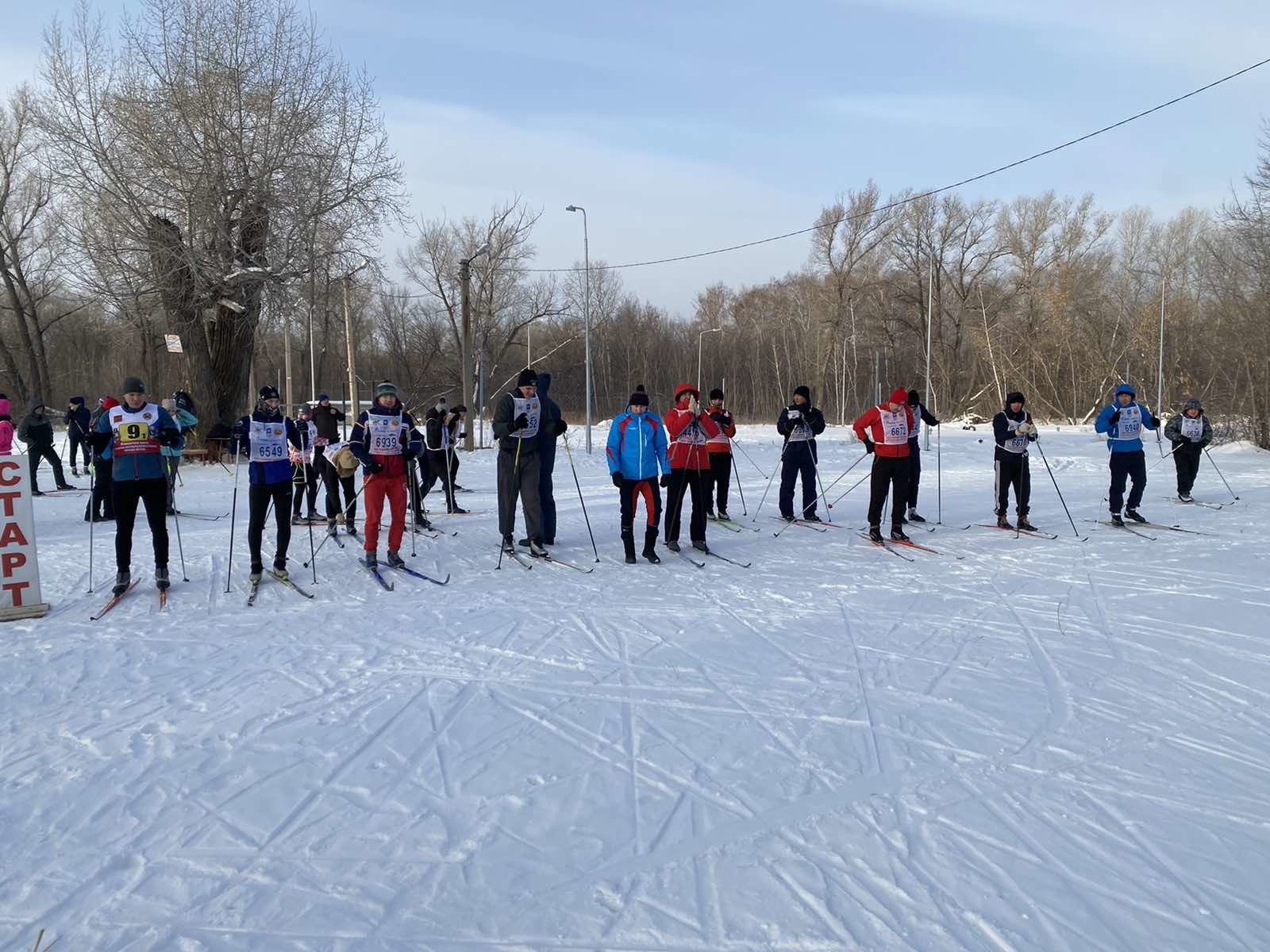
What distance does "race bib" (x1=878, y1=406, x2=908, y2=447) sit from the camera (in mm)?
10352

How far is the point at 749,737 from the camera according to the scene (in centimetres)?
452

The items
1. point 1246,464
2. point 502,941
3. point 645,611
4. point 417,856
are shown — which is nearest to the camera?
point 502,941

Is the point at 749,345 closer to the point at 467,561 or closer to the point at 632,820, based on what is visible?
the point at 467,561

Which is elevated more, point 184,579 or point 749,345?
point 749,345

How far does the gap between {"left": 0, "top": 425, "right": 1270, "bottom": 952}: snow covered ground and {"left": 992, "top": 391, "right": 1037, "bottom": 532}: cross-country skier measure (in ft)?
10.3

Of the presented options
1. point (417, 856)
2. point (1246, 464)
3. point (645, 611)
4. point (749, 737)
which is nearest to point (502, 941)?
point (417, 856)

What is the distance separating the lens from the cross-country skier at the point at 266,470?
27.2ft

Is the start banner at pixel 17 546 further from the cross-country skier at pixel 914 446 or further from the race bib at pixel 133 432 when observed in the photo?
the cross-country skier at pixel 914 446

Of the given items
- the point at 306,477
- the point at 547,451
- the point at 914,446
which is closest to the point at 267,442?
the point at 547,451

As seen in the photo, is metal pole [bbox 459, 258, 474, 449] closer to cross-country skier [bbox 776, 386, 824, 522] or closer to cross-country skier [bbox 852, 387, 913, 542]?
cross-country skier [bbox 776, 386, 824, 522]

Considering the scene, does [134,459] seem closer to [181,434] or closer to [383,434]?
[181,434]

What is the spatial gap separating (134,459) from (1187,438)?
14362 mm

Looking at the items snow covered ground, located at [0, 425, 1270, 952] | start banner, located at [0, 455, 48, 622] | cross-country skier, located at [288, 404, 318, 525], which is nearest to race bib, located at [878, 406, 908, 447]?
snow covered ground, located at [0, 425, 1270, 952]

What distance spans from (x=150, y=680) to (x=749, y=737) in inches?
152
